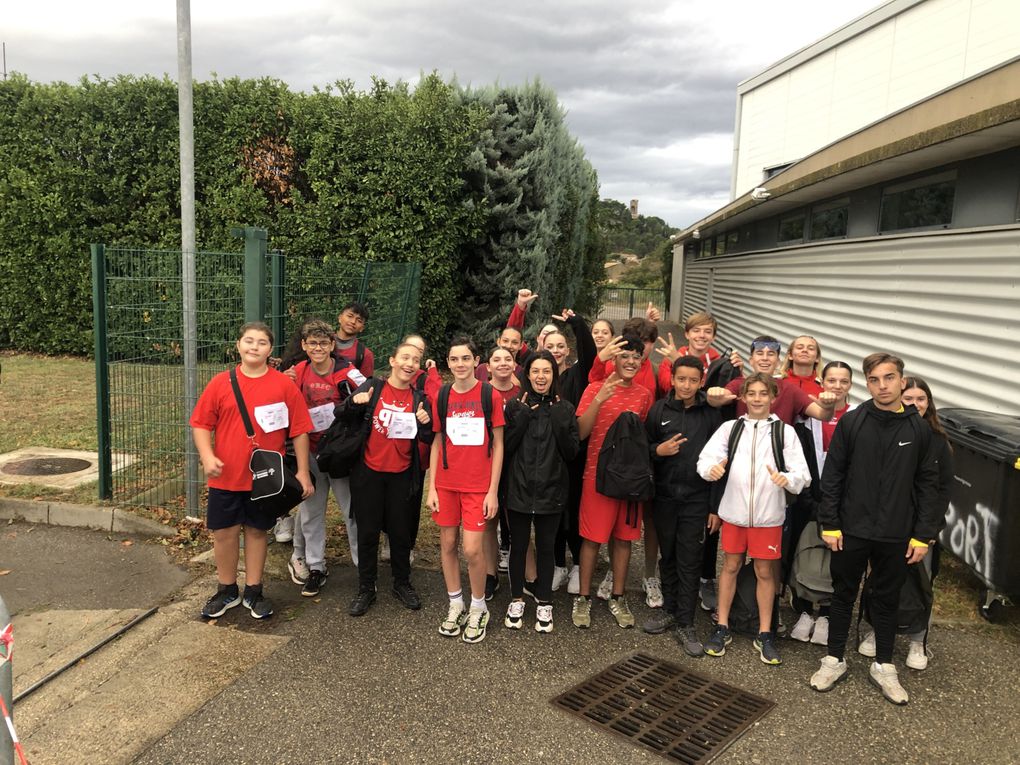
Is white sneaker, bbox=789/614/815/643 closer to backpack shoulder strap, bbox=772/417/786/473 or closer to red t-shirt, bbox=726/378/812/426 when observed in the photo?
backpack shoulder strap, bbox=772/417/786/473

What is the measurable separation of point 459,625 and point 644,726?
1.28 m

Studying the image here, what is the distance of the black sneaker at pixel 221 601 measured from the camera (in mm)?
4301

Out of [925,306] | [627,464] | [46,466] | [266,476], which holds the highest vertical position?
[925,306]

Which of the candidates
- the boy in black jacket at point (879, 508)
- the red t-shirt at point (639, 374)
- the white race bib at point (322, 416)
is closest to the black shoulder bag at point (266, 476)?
the white race bib at point (322, 416)

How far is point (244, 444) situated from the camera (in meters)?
4.14

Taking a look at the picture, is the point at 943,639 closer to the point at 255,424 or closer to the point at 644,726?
the point at 644,726

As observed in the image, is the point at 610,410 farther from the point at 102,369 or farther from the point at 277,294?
the point at 102,369

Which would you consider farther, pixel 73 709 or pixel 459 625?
pixel 459 625

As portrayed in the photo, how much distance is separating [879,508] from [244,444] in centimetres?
344

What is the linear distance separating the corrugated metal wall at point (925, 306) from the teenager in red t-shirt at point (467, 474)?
416cm

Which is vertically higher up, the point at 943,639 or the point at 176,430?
the point at 176,430

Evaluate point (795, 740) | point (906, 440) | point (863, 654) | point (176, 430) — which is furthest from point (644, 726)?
point (176, 430)

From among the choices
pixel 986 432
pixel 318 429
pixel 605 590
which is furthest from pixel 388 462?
pixel 986 432

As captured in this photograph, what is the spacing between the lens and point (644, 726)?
11.2 ft
